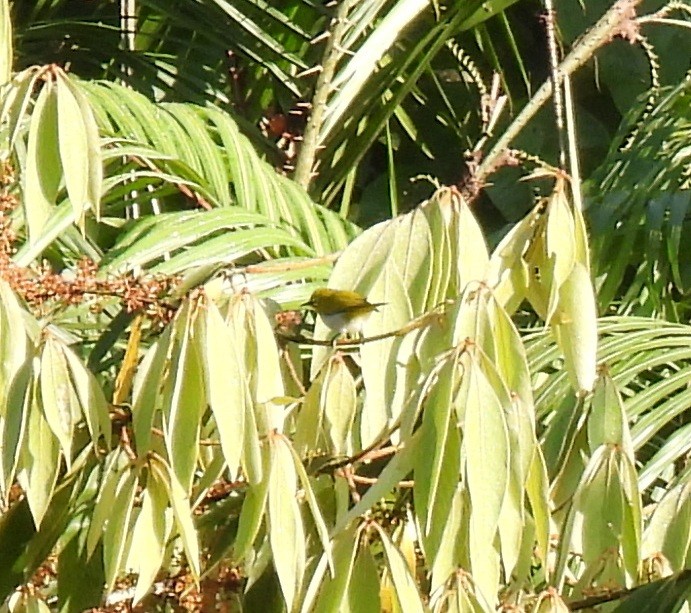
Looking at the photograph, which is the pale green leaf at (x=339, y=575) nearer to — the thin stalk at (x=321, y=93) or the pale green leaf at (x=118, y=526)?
the pale green leaf at (x=118, y=526)

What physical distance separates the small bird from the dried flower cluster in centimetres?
7

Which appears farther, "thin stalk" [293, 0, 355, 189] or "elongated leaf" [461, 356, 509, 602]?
"thin stalk" [293, 0, 355, 189]

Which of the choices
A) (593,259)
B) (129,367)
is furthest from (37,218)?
(593,259)

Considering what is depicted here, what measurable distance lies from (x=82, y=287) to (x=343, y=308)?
12 cm

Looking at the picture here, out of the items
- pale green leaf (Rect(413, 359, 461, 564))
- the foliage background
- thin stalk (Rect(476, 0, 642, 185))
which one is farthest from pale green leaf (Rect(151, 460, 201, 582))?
thin stalk (Rect(476, 0, 642, 185))

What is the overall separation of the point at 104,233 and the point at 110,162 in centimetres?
10

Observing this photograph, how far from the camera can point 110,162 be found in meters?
1.01

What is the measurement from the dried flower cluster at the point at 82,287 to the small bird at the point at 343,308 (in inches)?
2.9

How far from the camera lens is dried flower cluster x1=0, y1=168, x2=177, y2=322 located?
0.58m

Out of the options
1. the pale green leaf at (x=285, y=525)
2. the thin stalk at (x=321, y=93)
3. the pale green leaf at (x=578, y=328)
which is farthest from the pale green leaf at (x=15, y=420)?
the thin stalk at (x=321, y=93)

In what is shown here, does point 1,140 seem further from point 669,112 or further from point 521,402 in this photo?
point 669,112

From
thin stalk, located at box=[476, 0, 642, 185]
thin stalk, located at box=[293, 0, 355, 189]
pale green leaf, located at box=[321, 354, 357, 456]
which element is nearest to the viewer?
pale green leaf, located at box=[321, 354, 357, 456]

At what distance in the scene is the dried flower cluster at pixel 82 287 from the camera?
Result: 1.90ft

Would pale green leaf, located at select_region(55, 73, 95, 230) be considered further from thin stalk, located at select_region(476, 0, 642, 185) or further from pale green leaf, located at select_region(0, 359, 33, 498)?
thin stalk, located at select_region(476, 0, 642, 185)
